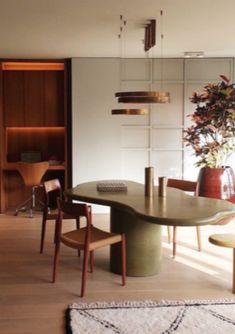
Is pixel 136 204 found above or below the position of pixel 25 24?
below

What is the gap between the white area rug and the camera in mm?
3082

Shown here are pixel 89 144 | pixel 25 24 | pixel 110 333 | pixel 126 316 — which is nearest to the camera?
pixel 110 333

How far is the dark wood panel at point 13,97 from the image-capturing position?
23.3ft

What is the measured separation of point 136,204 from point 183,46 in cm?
295

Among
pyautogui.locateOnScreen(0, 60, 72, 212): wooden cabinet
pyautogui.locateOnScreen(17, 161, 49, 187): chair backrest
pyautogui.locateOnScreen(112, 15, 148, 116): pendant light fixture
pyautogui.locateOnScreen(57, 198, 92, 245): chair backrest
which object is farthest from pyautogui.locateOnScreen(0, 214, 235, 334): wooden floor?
pyautogui.locateOnScreen(0, 60, 72, 212): wooden cabinet

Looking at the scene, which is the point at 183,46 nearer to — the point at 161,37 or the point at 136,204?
the point at 161,37

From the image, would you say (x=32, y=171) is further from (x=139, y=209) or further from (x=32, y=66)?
(x=139, y=209)

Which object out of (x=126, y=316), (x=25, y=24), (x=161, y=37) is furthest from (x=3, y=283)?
(x=161, y=37)

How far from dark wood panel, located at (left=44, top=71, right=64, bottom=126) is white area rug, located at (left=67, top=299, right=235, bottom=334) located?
4183 millimetres

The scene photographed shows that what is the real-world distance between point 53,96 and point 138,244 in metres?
3.75

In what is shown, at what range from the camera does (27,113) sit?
7.13m

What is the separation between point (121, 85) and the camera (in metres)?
6.94

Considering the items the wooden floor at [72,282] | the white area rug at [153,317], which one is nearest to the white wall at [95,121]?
the wooden floor at [72,282]

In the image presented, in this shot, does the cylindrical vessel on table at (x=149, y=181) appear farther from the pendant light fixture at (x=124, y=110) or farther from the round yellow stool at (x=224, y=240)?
the round yellow stool at (x=224, y=240)
